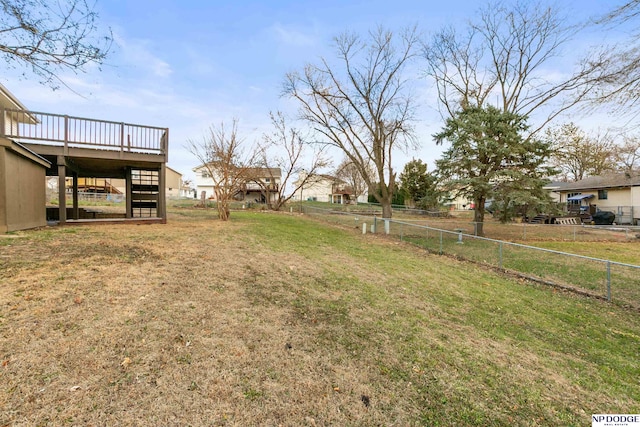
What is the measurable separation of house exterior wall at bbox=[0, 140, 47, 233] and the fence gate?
4.13 meters

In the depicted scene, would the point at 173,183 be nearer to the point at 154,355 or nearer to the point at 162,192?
the point at 162,192

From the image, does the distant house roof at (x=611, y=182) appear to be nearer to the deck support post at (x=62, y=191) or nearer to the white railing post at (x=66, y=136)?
the white railing post at (x=66, y=136)

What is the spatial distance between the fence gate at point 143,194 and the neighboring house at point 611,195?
25280 millimetres

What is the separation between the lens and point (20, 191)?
7289mm

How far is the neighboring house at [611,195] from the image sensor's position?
23.2 m

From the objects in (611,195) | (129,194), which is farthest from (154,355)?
(611,195)

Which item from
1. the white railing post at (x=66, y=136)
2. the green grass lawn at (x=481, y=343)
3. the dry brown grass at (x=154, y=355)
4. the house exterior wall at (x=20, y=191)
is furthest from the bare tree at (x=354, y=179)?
the dry brown grass at (x=154, y=355)

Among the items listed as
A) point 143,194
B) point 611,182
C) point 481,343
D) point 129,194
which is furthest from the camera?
point 611,182

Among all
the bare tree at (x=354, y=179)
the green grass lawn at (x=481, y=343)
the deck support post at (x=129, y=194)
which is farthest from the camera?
the bare tree at (x=354, y=179)

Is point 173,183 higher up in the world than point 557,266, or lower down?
higher up

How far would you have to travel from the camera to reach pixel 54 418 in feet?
6.13

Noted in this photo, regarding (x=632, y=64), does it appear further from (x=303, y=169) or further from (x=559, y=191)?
(x=559, y=191)

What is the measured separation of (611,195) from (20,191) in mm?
38707

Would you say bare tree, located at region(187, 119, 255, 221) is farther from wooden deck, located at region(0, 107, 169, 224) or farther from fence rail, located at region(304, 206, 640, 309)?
fence rail, located at region(304, 206, 640, 309)
